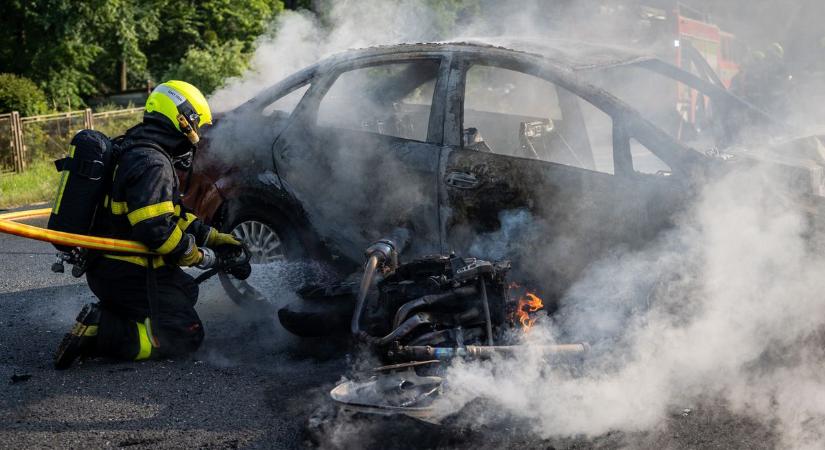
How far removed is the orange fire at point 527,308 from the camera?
4418 millimetres

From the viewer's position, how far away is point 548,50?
17.5 feet

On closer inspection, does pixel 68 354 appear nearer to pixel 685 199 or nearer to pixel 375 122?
pixel 375 122

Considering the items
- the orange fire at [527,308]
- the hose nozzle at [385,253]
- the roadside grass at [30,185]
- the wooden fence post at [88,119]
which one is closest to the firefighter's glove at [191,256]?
the hose nozzle at [385,253]

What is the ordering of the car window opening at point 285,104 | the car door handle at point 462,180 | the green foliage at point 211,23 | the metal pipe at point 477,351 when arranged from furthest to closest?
the green foliage at point 211,23, the car window opening at point 285,104, the car door handle at point 462,180, the metal pipe at point 477,351

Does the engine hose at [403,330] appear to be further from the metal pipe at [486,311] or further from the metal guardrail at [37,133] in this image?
the metal guardrail at [37,133]

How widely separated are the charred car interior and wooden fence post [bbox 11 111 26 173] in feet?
34.5

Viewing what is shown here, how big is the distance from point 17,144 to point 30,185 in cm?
199

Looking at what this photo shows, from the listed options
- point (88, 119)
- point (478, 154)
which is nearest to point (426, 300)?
point (478, 154)

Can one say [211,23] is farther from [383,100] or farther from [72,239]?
[72,239]

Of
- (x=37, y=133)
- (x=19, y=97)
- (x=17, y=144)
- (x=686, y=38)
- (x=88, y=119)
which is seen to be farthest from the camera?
(x=19, y=97)

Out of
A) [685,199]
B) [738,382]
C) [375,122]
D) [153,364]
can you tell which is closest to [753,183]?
[685,199]

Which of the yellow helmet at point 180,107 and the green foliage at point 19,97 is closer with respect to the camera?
the yellow helmet at point 180,107

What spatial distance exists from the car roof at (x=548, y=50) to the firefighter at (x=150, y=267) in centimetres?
130

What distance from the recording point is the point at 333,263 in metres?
5.56
